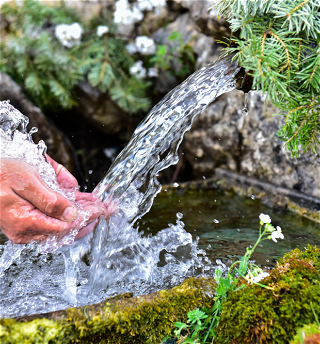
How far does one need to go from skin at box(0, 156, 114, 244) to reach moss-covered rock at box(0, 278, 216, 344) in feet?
→ 0.97

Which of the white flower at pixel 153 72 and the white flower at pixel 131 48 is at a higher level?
the white flower at pixel 131 48

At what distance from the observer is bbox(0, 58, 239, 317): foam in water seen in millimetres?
1326

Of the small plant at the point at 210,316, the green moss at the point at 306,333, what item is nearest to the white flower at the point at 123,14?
the small plant at the point at 210,316

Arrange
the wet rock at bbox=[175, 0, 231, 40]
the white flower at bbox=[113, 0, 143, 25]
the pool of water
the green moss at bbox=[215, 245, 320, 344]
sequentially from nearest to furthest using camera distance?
the green moss at bbox=[215, 245, 320, 344], the pool of water, the wet rock at bbox=[175, 0, 231, 40], the white flower at bbox=[113, 0, 143, 25]

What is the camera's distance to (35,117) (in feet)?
11.3

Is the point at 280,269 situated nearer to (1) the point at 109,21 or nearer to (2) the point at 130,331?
(2) the point at 130,331

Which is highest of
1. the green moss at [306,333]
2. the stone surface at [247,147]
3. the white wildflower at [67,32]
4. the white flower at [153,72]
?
the white wildflower at [67,32]

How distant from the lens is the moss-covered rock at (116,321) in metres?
0.97

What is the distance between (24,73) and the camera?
11.8ft

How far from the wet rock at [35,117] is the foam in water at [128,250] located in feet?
6.39

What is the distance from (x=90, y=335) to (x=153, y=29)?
364 centimetres

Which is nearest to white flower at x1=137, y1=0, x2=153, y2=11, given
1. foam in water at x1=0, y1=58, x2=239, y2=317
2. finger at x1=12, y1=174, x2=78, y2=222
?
foam in water at x1=0, y1=58, x2=239, y2=317

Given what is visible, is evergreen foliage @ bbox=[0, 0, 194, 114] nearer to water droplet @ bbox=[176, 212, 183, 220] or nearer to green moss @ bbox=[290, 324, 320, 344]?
water droplet @ bbox=[176, 212, 183, 220]

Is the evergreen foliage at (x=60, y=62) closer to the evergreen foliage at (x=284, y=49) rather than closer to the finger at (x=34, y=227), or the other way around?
the evergreen foliage at (x=284, y=49)
